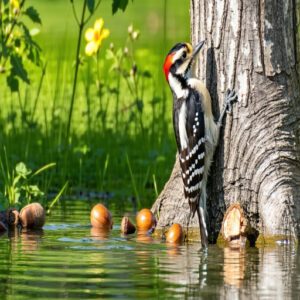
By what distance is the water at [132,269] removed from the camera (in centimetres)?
647

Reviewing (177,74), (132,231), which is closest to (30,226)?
(132,231)

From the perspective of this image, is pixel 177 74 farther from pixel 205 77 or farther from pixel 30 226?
pixel 30 226

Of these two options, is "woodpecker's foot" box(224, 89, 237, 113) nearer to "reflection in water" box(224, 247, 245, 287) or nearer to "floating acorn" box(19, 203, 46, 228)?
"reflection in water" box(224, 247, 245, 287)

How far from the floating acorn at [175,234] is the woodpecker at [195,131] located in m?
0.13

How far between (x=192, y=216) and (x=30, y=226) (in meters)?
1.02

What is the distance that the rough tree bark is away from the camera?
27.5ft

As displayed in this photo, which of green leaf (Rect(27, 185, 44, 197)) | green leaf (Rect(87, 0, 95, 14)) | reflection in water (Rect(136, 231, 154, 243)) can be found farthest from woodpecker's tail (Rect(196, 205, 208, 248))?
green leaf (Rect(87, 0, 95, 14))

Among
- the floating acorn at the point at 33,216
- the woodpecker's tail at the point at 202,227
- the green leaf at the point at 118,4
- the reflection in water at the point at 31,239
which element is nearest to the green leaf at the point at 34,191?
the floating acorn at the point at 33,216

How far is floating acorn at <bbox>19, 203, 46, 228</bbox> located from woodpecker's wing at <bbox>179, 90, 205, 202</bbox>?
1027 millimetres

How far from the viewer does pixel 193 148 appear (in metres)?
8.54

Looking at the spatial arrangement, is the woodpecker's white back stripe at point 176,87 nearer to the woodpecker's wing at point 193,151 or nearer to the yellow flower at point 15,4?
the woodpecker's wing at point 193,151

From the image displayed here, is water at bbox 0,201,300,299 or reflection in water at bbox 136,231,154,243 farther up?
reflection in water at bbox 136,231,154,243

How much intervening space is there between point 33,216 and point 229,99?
4.90 ft

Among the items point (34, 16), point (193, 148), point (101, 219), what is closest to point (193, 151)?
point (193, 148)
